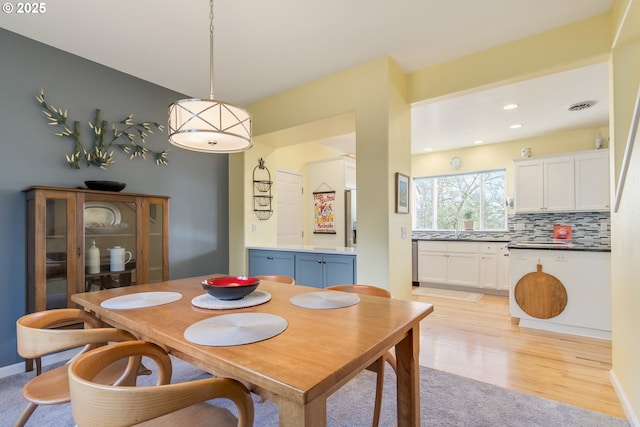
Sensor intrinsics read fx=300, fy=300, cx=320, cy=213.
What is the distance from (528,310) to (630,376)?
1564mm

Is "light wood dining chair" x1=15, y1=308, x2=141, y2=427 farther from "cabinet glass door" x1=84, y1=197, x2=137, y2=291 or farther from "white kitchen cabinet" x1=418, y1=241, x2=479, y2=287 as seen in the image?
"white kitchen cabinet" x1=418, y1=241, x2=479, y2=287

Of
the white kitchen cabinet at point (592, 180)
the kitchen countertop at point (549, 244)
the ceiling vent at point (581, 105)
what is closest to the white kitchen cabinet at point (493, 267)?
the kitchen countertop at point (549, 244)

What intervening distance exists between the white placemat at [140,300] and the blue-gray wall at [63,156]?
4.90 feet

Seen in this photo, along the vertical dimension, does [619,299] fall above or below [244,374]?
below

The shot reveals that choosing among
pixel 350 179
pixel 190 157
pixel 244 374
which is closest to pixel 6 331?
pixel 190 157

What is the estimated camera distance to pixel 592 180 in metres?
4.12

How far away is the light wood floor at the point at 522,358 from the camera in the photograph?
2059mm

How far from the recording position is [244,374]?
828 mm

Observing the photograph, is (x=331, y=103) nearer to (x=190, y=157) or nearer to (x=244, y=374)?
(x=190, y=157)

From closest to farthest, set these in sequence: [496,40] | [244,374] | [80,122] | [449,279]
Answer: [244,374], [496,40], [80,122], [449,279]

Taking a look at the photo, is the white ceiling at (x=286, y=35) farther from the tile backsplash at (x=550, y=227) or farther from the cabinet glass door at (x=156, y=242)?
the tile backsplash at (x=550, y=227)

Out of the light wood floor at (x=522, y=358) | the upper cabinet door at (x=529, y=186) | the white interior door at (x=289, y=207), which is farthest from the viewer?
the white interior door at (x=289, y=207)

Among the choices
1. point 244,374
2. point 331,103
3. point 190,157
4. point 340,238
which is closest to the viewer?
point 244,374

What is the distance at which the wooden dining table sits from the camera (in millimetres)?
768
